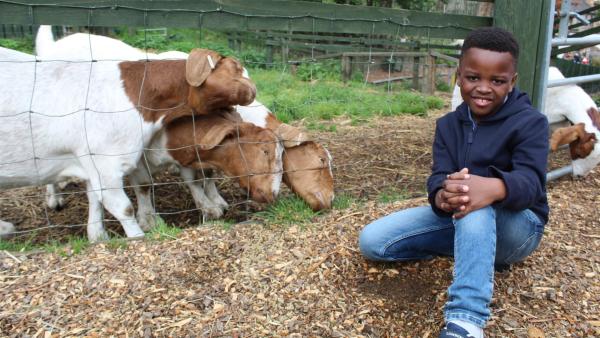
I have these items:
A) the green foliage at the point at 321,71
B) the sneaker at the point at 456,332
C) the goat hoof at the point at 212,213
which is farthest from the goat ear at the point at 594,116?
the green foliage at the point at 321,71

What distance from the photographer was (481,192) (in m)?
2.37

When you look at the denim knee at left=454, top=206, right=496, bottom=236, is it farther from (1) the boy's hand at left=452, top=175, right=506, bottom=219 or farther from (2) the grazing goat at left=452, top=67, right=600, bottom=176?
(2) the grazing goat at left=452, top=67, right=600, bottom=176

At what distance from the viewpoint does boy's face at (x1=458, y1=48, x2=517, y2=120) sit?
252cm

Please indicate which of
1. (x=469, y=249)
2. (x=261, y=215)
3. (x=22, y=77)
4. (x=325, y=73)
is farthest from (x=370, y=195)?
(x=325, y=73)

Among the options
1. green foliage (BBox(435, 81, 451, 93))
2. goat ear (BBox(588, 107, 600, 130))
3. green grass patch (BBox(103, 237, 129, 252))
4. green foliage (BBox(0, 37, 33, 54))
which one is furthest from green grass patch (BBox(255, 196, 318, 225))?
green foliage (BBox(0, 37, 33, 54))

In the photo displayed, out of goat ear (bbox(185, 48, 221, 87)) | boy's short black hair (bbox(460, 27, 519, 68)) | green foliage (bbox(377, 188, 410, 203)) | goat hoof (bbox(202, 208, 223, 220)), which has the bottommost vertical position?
goat hoof (bbox(202, 208, 223, 220))

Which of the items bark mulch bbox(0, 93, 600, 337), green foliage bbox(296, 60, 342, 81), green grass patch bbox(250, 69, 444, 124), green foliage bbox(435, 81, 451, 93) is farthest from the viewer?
green foliage bbox(435, 81, 451, 93)

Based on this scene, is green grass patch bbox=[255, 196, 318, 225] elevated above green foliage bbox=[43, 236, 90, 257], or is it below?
above

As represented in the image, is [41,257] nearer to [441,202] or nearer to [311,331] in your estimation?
Result: [311,331]

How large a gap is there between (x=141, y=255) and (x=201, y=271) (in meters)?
0.42

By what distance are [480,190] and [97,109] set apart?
8.77ft

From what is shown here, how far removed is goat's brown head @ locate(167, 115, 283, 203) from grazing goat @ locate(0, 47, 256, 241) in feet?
0.67

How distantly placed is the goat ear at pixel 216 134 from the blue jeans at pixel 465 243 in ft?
4.84

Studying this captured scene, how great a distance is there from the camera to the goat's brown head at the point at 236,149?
13.4 ft
